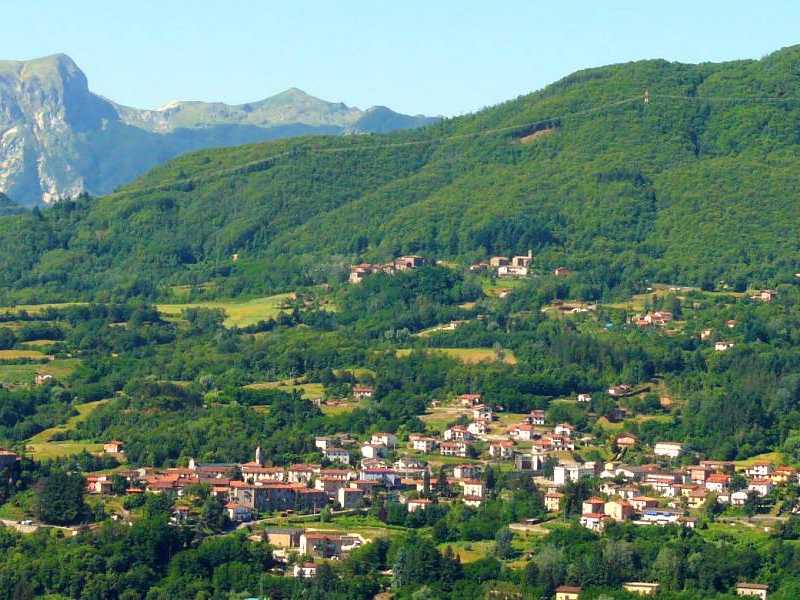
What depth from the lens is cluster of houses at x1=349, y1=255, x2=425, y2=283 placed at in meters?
126

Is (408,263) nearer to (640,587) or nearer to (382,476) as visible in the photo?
(382,476)

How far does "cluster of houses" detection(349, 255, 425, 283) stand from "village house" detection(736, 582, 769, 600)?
54911mm

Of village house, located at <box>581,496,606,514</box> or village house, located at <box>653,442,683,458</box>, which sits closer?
village house, located at <box>581,496,606,514</box>

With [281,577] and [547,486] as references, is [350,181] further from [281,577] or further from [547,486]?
[281,577]

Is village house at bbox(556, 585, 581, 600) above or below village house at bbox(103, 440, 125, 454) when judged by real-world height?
below

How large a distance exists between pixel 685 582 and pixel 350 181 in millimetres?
78024

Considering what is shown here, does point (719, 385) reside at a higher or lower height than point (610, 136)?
lower

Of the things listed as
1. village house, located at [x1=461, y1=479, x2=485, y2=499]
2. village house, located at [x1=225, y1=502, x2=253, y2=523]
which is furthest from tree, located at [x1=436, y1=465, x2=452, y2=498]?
village house, located at [x1=225, y1=502, x2=253, y2=523]

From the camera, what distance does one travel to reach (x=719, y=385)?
327ft

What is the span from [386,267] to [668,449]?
36.7m

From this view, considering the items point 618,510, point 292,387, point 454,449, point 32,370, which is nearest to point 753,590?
point 618,510

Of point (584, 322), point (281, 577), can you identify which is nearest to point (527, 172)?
point (584, 322)

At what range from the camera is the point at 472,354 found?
107000 mm

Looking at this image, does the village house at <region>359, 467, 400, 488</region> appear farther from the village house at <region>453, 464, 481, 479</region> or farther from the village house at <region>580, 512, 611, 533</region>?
the village house at <region>580, 512, 611, 533</region>
